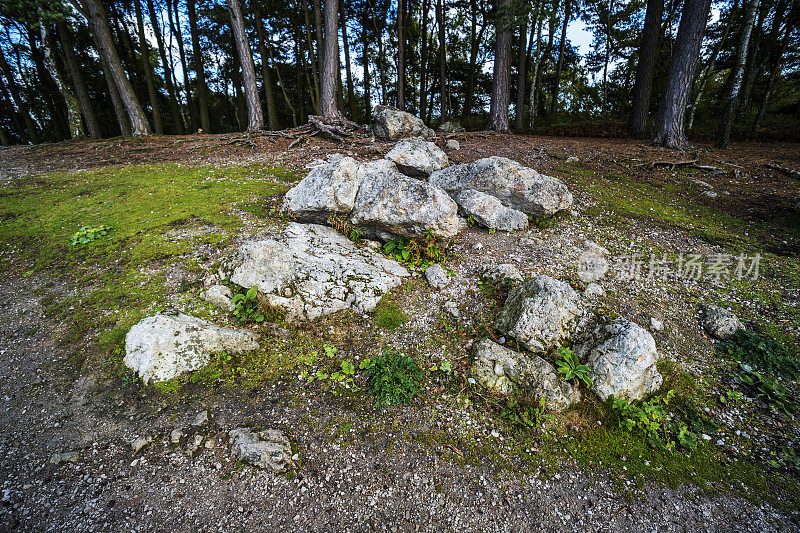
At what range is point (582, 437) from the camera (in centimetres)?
354

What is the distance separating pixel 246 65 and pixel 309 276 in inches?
512

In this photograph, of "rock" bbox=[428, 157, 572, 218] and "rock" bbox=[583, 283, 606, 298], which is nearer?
"rock" bbox=[583, 283, 606, 298]

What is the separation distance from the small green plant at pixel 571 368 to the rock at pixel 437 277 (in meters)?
2.13

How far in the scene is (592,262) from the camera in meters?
5.96

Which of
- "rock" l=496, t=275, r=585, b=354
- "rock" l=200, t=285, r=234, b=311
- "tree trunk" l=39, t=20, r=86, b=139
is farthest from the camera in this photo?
"tree trunk" l=39, t=20, r=86, b=139

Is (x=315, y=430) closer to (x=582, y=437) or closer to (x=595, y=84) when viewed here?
(x=582, y=437)

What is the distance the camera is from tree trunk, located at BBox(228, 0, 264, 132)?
42.0 feet

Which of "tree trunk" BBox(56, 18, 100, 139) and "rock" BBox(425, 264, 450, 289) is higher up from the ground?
"tree trunk" BBox(56, 18, 100, 139)

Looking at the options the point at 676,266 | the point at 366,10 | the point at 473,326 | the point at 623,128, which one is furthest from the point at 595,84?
the point at 473,326

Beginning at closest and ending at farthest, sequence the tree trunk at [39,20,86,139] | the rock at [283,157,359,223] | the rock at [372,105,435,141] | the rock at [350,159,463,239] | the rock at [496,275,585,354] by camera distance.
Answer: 1. the rock at [496,275,585,354]
2. the rock at [350,159,463,239]
3. the rock at [283,157,359,223]
4. the rock at [372,105,435,141]
5. the tree trunk at [39,20,86,139]

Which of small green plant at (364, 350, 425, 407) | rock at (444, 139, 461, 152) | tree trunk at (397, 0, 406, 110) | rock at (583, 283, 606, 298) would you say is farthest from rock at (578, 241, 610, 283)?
tree trunk at (397, 0, 406, 110)

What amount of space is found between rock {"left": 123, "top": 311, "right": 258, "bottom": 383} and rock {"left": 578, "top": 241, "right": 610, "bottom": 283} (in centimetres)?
577

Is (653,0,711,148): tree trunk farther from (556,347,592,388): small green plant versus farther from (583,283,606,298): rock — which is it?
(556,347,592,388): small green plant

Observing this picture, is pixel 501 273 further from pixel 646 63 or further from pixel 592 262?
pixel 646 63
